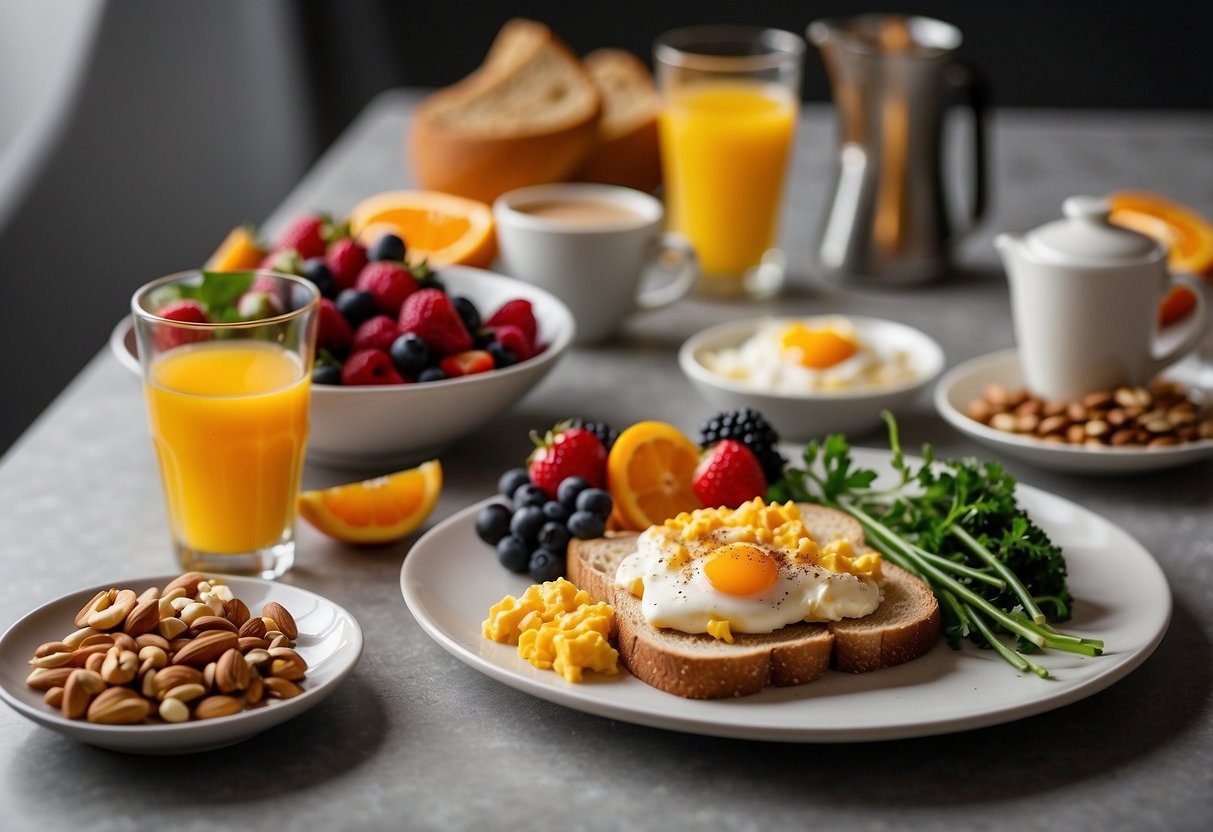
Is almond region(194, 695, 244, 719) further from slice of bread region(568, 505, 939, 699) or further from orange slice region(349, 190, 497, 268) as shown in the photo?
orange slice region(349, 190, 497, 268)

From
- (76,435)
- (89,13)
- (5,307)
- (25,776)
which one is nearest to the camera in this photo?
(25,776)

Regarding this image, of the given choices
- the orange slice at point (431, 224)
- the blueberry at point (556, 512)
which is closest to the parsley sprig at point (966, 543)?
the blueberry at point (556, 512)

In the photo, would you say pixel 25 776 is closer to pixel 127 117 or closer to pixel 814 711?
pixel 814 711

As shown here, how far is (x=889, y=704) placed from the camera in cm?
118

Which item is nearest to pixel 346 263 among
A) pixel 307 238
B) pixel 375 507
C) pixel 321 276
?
pixel 321 276

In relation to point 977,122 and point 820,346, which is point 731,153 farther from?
point 820,346

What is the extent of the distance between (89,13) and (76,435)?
2.32m

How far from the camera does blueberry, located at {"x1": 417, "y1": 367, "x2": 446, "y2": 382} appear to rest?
65.9 inches

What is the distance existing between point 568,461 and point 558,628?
0.32 m

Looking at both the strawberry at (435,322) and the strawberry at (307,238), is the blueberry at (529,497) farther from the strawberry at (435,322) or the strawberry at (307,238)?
→ the strawberry at (307,238)

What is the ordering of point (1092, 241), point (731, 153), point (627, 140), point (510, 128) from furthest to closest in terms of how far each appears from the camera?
point (627, 140), point (510, 128), point (731, 153), point (1092, 241)

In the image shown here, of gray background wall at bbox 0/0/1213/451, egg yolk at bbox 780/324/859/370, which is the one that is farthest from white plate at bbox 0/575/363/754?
gray background wall at bbox 0/0/1213/451

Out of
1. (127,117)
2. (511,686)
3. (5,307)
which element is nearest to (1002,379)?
(511,686)

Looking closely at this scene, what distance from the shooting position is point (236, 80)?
180 inches
